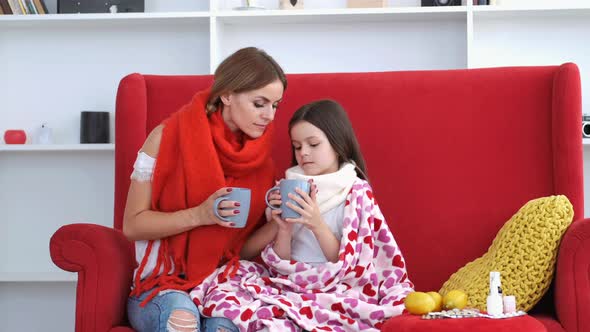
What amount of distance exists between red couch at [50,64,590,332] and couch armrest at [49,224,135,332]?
0.18 m

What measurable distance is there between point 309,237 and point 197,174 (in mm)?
303

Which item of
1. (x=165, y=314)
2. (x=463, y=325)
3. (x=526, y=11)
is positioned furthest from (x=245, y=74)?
(x=526, y=11)

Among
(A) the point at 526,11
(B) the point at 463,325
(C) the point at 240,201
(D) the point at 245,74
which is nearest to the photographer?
(B) the point at 463,325

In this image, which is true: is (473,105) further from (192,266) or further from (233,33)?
(233,33)

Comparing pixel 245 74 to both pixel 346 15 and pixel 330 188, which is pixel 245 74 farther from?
pixel 346 15

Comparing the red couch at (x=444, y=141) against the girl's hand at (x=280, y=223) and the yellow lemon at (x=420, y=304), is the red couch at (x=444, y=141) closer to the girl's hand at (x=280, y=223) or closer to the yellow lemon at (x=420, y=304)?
the girl's hand at (x=280, y=223)

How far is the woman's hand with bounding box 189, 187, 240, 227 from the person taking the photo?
195 centimetres

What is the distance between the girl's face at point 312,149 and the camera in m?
2.20

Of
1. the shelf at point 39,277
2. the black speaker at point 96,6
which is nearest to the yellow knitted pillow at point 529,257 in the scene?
the shelf at point 39,277

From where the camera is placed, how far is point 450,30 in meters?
3.79

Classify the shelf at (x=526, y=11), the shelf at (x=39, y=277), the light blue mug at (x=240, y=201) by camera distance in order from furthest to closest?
1. the shelf at (x=39, y=277)
2. the shelf at (x=526, y=11)
3. the light blue mug at (x=240, y=201)

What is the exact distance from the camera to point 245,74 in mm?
2162

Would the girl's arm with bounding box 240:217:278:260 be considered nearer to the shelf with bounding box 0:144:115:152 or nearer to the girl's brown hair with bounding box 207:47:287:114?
the girl's brown hair with bounding box 207:47:287:114

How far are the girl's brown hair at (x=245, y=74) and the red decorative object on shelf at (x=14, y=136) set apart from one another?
6.07ft
